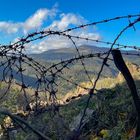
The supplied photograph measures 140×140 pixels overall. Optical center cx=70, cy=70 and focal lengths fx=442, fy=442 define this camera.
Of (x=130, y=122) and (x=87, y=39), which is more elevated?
(x=87, y=39)

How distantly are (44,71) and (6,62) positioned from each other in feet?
1.29

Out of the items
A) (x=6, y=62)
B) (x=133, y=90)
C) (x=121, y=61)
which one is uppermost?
(x=6, y=62)

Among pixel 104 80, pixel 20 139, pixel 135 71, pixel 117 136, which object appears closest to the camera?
pixel 117 136

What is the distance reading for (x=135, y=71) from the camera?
20.6m

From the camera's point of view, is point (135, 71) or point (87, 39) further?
point (135, 71)

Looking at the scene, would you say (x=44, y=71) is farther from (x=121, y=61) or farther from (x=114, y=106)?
(x=114, y=106)

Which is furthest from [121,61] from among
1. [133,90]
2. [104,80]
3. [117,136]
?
[104,80]

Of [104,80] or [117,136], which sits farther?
[104,80]

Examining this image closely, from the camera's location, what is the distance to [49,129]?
6.65 m

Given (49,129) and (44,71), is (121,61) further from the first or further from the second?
(49,129)

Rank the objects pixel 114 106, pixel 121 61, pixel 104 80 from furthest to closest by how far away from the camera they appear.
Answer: pixel 104 80 < pixel 114 106 < pixel 121 61

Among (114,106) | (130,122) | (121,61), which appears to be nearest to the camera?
(121,61)

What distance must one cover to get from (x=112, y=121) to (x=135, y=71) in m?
13.7

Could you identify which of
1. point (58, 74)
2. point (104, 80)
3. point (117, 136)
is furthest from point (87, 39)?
point (104, 80)
